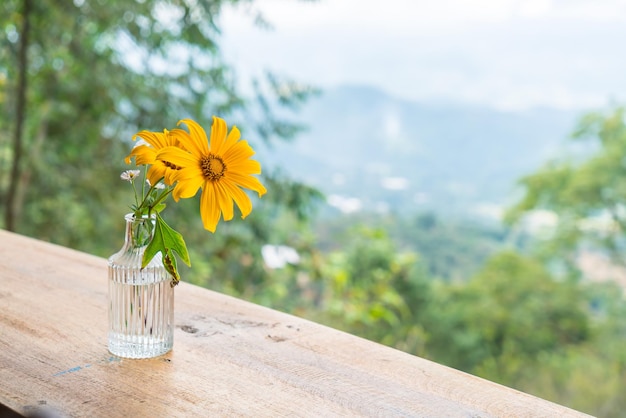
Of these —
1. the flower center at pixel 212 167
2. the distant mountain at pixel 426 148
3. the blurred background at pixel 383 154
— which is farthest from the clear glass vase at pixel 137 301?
the distant mountain at pixel 426 148

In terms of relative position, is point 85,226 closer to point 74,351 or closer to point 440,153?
point 74,351

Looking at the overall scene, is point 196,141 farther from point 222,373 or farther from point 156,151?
point 222,373

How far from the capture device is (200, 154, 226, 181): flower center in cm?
82

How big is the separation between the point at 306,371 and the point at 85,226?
335cm

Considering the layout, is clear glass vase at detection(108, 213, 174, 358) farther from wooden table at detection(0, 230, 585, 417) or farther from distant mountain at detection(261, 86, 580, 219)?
distant mountain at detection(261, 86, 580, 219)

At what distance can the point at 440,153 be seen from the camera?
7.48 metres

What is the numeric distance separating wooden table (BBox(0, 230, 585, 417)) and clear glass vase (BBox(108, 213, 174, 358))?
0.07ft

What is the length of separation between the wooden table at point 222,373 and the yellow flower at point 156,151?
23cm

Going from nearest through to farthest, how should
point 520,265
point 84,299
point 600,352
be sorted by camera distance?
Answer: point 84,299 → point 600,352 → point 520,265

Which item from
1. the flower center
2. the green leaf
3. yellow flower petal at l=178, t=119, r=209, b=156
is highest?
yellow flower petal at l=178, t=119, r=209, b=156

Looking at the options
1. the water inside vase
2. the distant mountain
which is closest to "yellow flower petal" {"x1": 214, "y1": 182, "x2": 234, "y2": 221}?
the water inside vase

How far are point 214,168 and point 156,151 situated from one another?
0.25 feet

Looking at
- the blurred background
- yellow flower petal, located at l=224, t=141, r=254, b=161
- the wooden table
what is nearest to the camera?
the wooden table

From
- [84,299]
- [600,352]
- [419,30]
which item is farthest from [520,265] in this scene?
[84,299]
